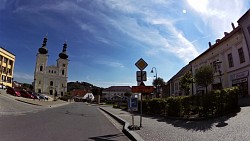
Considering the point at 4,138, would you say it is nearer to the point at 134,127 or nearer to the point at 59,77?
the point at 134,127

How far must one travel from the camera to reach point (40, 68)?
11394cm

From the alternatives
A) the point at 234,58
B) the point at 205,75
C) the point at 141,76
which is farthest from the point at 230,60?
the point at 141,76

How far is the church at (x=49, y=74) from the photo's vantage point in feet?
370

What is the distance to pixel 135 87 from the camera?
38.9 feet

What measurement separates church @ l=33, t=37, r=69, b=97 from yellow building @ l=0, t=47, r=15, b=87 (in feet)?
92.3

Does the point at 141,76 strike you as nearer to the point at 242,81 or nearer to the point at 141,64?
the point at 141,64

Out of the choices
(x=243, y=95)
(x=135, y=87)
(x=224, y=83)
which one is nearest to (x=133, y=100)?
(x=135, y=87)

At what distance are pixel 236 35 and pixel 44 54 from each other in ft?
336

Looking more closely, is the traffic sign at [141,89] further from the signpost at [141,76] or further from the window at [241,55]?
the window at [241,55]

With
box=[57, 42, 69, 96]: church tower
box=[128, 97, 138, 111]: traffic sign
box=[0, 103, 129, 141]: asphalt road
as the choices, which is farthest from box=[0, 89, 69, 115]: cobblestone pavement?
box=[57, 42, 69, 96]: church tower

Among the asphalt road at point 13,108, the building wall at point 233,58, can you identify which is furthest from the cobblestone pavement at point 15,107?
the building wall at point 233,58

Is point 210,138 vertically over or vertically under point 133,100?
under

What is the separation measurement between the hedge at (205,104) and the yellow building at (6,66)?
69913 millimetres

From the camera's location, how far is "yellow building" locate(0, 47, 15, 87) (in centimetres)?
7450
